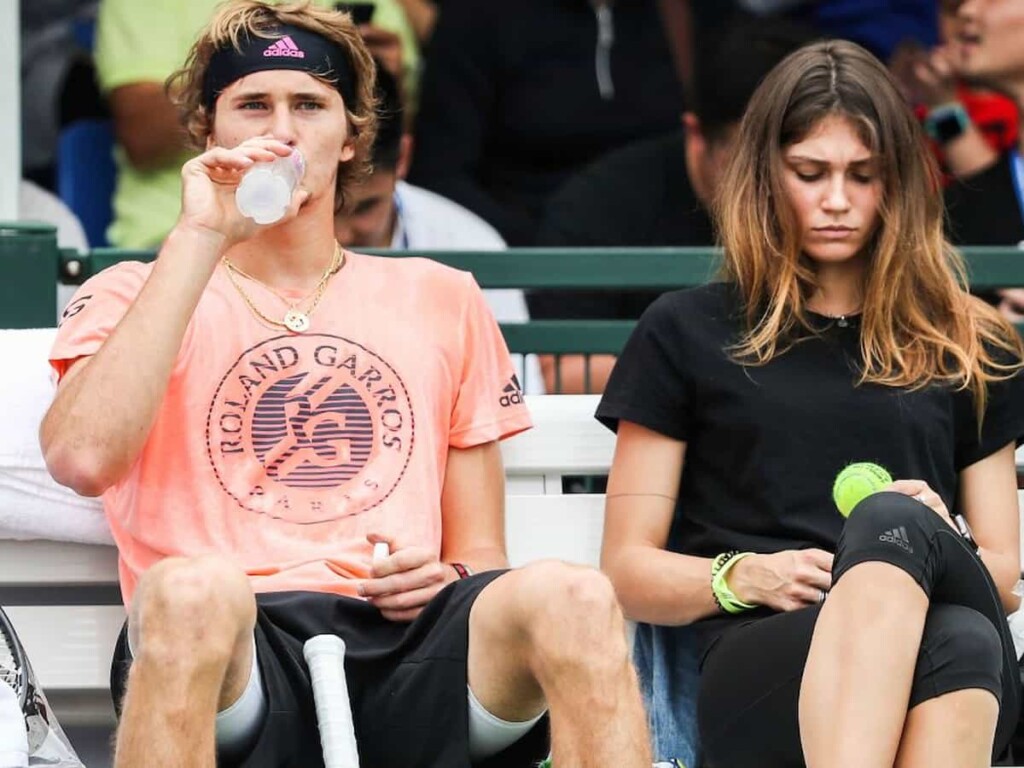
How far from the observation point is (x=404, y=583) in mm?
3418

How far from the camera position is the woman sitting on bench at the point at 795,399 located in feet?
11.6

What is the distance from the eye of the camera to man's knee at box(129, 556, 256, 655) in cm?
296

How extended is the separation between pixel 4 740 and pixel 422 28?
3.31 m

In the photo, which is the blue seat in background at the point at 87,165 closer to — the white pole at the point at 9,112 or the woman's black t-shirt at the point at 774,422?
the white pole at the point at 9,112

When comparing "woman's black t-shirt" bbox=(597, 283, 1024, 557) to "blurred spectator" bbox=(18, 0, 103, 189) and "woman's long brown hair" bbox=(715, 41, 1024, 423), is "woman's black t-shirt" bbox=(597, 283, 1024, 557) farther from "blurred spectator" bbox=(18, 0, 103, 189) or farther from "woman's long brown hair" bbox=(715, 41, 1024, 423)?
"blurred spectator" bbox=(18, 0, 103, 189)

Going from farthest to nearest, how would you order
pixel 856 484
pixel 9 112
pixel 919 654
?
pixel 9 112 → pixel 856 484 → pixel 919 654

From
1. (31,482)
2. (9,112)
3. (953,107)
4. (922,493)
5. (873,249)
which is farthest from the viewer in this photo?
(953,107)

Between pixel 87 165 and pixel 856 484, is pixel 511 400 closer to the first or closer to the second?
pixel 856 484

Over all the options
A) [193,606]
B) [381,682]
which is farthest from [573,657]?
[193,606]

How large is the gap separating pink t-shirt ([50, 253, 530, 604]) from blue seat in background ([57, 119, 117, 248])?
2.14 m

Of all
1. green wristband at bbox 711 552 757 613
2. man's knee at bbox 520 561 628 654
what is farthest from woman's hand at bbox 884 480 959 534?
man's knee at bbox 520 561 628 654

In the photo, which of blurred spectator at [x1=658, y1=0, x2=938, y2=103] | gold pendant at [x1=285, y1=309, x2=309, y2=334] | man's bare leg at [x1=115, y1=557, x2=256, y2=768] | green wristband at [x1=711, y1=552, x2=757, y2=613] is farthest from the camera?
blurred spectator at [x1=658, y1=0, x2=938, y2=103]

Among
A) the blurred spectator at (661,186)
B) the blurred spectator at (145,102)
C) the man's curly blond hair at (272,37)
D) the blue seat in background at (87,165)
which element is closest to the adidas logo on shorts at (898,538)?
the man's curly blond hair at (272,37)

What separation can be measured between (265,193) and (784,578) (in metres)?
1.11
